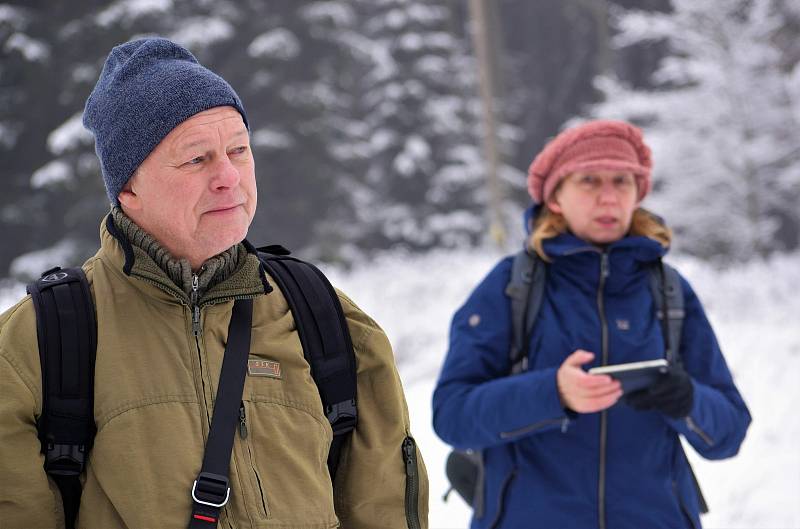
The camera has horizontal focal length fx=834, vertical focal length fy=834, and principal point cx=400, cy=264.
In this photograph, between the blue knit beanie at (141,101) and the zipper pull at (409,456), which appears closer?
the blue knit beanie at (141,101)

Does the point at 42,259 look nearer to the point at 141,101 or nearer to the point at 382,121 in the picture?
the point at 382,121

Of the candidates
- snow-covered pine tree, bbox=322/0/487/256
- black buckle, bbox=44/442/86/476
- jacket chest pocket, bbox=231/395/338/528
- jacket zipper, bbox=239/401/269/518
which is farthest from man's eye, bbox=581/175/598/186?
snow-covered pine tree, bbox=322/0/487/256

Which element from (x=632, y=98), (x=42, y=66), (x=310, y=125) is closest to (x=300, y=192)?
(x=310, y=125)

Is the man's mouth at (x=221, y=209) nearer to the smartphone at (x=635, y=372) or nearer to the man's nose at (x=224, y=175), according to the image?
the man's nose at (x=224, y=175)

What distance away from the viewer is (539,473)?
10.2ft

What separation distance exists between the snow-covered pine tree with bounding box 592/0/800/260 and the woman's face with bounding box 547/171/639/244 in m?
16.2

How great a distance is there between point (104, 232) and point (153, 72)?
1.44 ft

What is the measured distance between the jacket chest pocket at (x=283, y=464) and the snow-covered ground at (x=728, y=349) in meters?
4.02

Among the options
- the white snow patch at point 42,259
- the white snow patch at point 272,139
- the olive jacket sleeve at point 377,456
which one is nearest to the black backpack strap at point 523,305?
the olive jacket sleeve at point 377,456

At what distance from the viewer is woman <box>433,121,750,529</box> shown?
2.98 m

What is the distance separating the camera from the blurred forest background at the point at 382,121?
57.5ft

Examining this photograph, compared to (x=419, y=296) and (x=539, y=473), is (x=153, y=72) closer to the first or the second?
(x=539, y=473)

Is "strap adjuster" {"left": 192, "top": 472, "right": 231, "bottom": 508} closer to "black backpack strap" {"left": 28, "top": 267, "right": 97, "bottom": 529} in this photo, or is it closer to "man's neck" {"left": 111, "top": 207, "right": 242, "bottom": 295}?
"black backpack strap" {"left": 28, "top": 267, "right": 97, "bottom": 529}

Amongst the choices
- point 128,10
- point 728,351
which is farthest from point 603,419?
point 128,10
